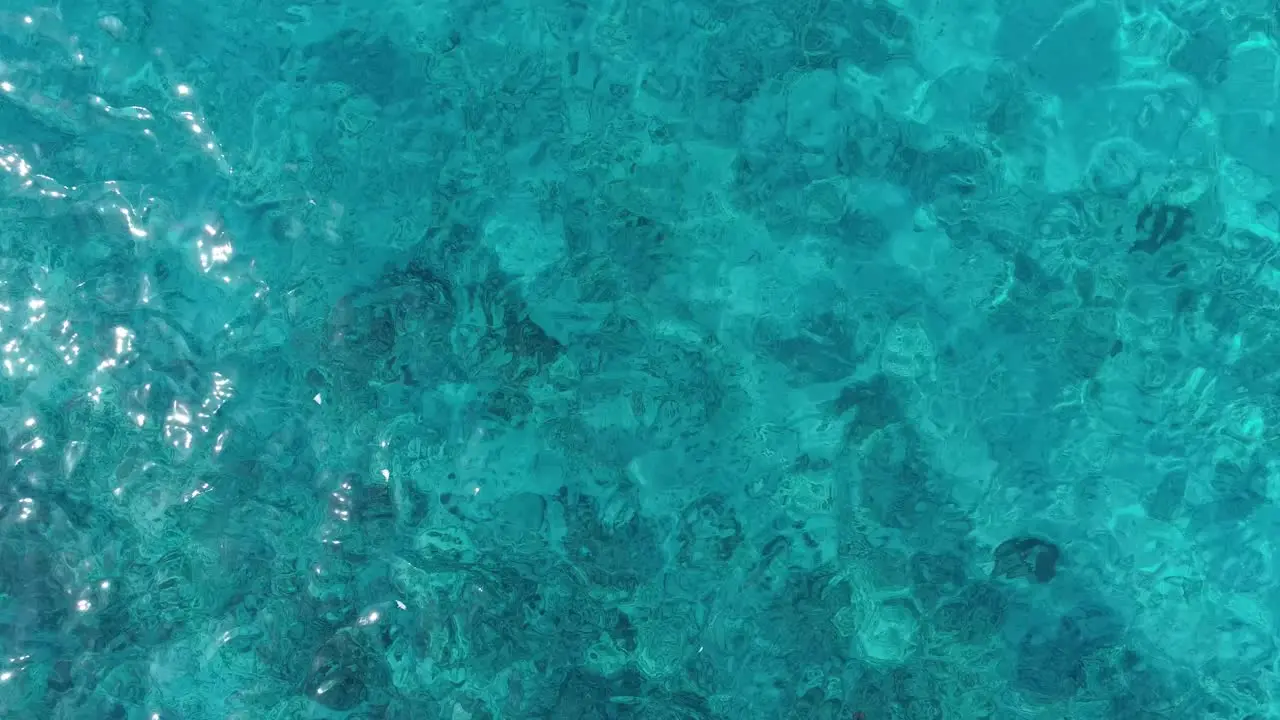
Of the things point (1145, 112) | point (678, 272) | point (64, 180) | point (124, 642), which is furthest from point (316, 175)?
point (1145, 112)

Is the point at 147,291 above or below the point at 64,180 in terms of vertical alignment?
below

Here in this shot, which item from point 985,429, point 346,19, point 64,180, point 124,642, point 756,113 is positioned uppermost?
point 346,19

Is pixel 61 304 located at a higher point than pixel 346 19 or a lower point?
lower

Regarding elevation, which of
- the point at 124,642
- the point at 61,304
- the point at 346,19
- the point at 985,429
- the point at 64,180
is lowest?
the point at 124,642

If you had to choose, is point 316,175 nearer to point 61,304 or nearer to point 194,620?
point 61,304

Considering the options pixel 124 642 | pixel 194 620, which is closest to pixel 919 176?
pixel 194 620

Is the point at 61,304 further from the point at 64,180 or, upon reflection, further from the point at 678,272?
the point at 678,272
